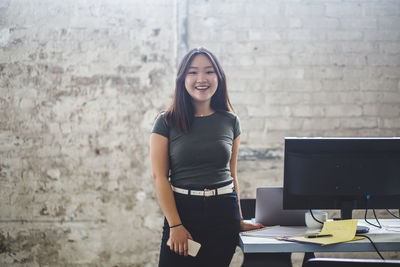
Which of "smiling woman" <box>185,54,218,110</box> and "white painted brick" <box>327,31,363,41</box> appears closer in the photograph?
"smiling woman" <box>185,54,218,110</box>

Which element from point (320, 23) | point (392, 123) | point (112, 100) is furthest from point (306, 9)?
point (112, 100)

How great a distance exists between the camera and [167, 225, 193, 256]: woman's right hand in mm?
1472

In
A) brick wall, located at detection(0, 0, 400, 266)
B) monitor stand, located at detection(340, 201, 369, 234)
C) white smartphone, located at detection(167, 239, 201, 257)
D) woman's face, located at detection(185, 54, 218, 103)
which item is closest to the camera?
white smartphone, located at detection(167, 239, 201, 257)

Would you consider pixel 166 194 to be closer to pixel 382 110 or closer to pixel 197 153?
pixel 197 153

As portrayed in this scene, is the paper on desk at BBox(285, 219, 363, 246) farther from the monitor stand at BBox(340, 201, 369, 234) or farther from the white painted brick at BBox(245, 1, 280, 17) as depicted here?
the white painted brick at BBox(245, 1, 280, 17)

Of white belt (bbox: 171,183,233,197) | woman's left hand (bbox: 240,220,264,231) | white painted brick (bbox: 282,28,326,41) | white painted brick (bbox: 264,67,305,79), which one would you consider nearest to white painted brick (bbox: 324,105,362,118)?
white painted brick (bbox: 264,67,305,79)

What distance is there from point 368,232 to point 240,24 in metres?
1.86

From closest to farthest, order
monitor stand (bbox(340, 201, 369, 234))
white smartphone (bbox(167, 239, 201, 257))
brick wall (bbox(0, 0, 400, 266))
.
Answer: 1. white smartphone (bbox(167, 239, 201, 257))
2. monitor stand (bbox(340, 201, 369, 234))
3. brick wall (bbox(0, 0, 400, 266))

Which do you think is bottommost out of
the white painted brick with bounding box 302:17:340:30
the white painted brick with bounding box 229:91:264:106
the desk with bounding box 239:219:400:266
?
the desk with bounding box 239:219:400:266

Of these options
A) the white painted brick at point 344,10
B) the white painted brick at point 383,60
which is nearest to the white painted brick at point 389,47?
the white painted brick at point 383,60

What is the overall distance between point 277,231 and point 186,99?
74 centimetres

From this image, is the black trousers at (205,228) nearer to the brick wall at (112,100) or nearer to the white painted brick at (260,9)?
the brick wall at (112,100)

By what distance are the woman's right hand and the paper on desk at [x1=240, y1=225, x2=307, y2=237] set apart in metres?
0.32

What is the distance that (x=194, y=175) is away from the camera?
1.52 metres
